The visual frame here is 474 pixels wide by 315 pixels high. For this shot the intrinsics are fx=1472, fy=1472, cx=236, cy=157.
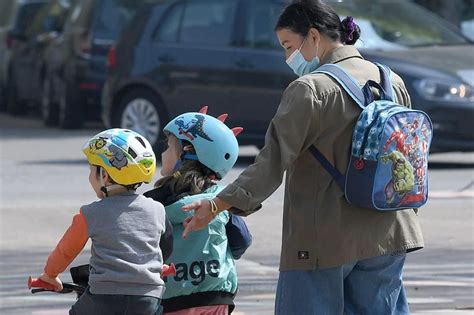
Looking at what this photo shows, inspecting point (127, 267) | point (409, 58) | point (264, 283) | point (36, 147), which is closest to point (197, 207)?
point (127, 267)

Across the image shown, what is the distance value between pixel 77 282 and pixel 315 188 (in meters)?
0.97

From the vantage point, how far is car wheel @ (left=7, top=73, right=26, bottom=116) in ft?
76.9

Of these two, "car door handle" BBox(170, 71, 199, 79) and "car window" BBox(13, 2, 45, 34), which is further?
"car window" BBox(13, 2, 45, 34)

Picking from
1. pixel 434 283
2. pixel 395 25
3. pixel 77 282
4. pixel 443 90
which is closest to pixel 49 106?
pixel 395 25

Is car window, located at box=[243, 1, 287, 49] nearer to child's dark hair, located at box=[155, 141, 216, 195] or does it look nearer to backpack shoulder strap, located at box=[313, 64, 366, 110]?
child's dark hair, located at box=[155, 141, 216, 195]

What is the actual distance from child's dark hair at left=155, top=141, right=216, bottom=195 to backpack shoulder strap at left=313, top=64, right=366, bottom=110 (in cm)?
68

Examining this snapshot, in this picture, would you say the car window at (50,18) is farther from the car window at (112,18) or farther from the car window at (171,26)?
the car window at (171,26)

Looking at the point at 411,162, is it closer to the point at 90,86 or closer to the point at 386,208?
the point at 386,208

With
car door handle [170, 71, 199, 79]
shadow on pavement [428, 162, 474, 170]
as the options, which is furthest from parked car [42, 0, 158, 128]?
shadow on pavement [428, 162, 474, 170]

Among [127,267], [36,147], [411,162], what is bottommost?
[36,147]

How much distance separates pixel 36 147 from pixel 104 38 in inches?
81.4

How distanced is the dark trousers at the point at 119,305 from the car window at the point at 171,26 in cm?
1065

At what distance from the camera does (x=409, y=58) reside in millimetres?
14211

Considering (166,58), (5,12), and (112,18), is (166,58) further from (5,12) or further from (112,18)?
(5,12)
